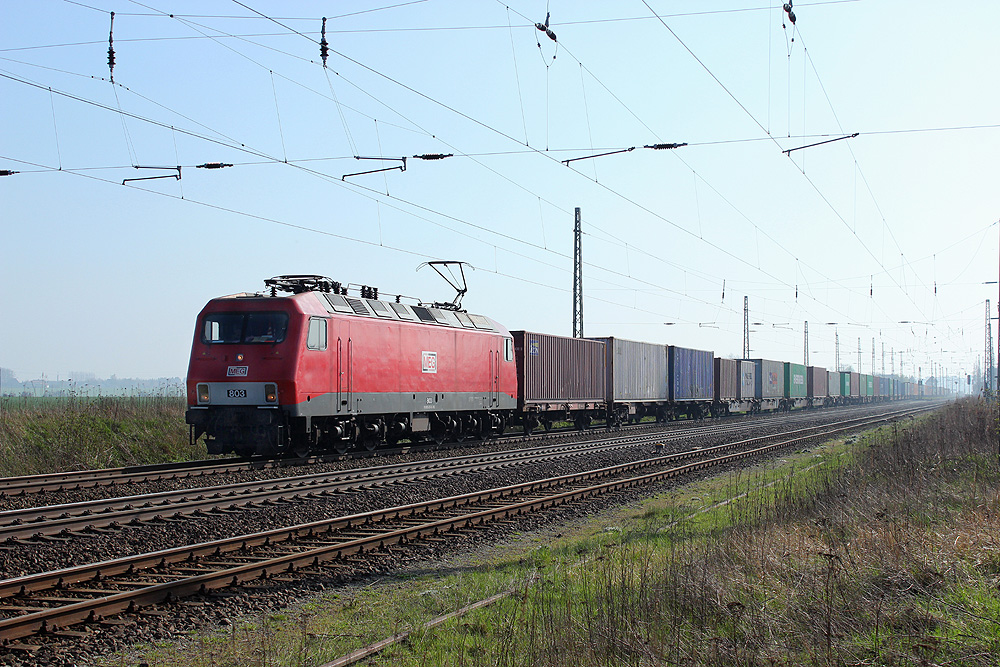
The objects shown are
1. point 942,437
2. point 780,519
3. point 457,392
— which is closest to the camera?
point 780,519

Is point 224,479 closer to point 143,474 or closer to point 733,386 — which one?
point 143,474

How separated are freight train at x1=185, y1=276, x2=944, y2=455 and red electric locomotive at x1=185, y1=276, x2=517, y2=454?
3 cm

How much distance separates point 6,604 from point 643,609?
5.54 metres

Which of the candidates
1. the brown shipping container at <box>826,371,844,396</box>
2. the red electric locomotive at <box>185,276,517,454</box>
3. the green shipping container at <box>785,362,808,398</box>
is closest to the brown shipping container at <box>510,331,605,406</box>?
the red electric locomotive at <box>185,276,517,454</box>

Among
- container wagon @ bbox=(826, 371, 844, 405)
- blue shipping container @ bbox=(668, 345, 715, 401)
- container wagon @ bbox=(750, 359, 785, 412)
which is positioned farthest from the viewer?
container wagon @ bbox=(826, 371, 844, 405)

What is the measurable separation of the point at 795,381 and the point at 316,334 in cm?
5020

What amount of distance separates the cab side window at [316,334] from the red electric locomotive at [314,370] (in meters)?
0.02

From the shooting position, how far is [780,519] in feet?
35.1

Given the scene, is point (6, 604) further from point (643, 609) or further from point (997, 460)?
point (997, 460)

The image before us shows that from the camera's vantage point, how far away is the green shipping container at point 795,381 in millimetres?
59219

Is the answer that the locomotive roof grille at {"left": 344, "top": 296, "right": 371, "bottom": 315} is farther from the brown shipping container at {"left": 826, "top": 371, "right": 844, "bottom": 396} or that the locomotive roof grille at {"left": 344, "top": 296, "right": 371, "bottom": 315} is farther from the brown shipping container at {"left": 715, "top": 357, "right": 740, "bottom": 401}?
the brown shipping container at {"left": 826, "top": 371, "right": 844, "bottom": 396}

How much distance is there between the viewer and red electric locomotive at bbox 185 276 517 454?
57.6 feet

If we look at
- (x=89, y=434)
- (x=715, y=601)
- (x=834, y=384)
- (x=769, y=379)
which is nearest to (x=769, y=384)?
(x=769, y=379)

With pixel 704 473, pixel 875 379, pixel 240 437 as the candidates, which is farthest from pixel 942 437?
pixel 875 379
